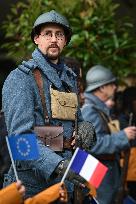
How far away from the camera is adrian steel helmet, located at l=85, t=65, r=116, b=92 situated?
24.0ft

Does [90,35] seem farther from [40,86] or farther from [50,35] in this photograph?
[40,86]

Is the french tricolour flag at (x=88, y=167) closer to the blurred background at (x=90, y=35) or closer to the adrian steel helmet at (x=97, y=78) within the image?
the adrian steel helmet at (x=97, y=78)

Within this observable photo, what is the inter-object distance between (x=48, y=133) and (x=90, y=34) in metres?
3.44

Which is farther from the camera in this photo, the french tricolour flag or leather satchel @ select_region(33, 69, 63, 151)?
leather satchel @ select_region(33, 69, 63, 151)

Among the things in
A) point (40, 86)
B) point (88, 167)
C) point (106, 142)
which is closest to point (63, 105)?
point (40, 86)

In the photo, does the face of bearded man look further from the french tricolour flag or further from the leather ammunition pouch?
the french tricolour flag

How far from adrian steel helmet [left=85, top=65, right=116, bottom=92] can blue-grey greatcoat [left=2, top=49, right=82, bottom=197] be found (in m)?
2.72

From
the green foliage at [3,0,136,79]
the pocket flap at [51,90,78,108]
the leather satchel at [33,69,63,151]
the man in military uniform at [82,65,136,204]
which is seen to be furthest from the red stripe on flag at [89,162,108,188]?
the green foliage at [3,0,136,79]

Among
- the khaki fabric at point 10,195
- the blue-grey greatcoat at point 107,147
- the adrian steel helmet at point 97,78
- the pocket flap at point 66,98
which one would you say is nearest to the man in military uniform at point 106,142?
the blue-grey greatcoat at point 107,147

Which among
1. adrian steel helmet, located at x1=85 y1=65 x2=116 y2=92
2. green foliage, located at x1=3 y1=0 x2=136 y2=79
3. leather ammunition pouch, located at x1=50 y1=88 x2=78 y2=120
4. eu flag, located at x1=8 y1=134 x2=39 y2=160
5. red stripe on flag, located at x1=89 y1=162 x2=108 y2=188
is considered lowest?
red stripe on flag, located at x1=89 y1=162 x2=108 y2=188

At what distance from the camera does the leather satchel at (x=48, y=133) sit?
4.44 meters

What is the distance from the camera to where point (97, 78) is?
736cm

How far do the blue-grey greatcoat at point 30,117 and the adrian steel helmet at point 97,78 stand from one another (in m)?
2.72

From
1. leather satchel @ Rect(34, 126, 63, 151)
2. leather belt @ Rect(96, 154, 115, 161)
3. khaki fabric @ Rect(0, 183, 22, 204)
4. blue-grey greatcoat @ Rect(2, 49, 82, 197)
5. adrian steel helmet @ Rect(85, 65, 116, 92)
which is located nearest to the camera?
khaki fabric @ Rect(0, 183, 22, 204)
